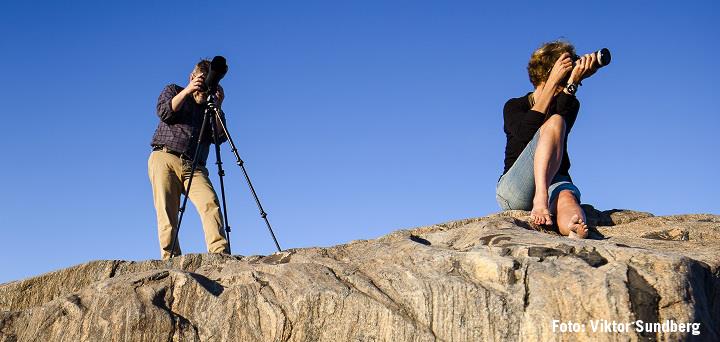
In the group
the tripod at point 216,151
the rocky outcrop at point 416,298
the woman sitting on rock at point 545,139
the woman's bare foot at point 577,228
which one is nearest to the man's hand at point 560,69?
the woman sitting on rock at point 545,139

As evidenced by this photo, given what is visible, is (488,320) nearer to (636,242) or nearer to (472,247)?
(472,247)

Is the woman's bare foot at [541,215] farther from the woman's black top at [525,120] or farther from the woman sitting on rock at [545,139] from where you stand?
the woman's black top at [525,120]

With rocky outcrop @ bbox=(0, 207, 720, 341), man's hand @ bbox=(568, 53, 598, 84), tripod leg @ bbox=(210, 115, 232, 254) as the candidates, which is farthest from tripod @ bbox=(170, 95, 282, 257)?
man's hand @ bbox=(568, 53, 598, 84)

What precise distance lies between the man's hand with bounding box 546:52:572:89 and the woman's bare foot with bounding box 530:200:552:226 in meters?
1.45

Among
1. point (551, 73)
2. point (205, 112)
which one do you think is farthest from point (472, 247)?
point (205, 112)

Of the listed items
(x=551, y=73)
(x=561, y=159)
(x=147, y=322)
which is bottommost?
(x=147, y=322)

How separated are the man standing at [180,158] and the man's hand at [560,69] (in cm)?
444

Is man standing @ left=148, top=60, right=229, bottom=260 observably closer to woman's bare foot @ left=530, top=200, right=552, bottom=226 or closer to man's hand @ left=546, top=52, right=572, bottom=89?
woman's bare foot @ left=530, top=200, right=552, bottom=226

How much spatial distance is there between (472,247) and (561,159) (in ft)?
7.38

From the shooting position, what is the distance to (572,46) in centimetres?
916

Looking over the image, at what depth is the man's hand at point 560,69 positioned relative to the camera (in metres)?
8.84

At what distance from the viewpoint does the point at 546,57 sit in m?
9.13

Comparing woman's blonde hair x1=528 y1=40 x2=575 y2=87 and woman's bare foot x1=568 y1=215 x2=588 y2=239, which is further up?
woman's blonde hair x1=528 y1=40 x2=575 y2=87

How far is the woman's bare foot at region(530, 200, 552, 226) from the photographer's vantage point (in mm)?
8242
